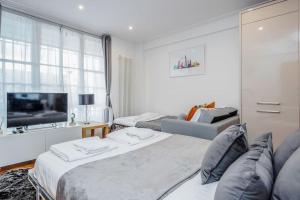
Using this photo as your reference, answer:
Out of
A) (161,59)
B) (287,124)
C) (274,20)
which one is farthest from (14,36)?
(287,124)

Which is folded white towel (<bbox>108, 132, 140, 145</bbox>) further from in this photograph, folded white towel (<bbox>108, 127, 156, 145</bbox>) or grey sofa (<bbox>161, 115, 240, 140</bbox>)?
grey sofa (<bbox>161, 115, 240, 140</bbox>)

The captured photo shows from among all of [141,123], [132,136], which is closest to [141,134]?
[132,136]

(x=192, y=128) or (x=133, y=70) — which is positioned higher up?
(x=133, y=70)

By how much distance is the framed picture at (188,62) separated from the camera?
153 inches

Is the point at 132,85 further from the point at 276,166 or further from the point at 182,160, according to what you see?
the point at 276,166

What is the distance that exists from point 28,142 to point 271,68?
12.9 ft

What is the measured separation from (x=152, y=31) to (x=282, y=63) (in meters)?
2.78

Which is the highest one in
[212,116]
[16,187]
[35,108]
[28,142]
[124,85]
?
[124,85]

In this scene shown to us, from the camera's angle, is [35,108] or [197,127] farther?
[35,108]

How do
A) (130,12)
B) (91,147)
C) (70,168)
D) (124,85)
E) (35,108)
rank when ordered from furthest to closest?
(124,85) → (130,12) → (35,108) → (91,147) → (70,168)

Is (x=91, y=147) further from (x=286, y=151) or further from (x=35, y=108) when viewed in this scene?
(x=35, y=108)

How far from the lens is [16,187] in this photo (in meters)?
2.04

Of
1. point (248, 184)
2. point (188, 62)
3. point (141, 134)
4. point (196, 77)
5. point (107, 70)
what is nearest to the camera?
point (248, 184)

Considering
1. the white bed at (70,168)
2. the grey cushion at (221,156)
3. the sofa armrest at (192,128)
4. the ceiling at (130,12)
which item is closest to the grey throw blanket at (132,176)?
the white bed at (70,168)
